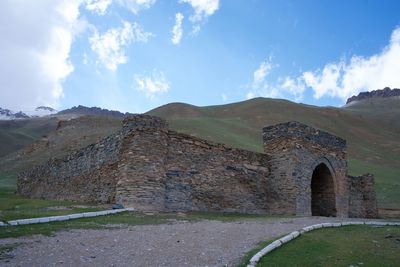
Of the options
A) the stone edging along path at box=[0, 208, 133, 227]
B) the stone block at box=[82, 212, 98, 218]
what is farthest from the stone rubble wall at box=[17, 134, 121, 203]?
the stone block at box=[82, 212, 98, 218]

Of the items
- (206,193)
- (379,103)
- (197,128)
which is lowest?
(206,193)

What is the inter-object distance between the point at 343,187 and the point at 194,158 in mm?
9898

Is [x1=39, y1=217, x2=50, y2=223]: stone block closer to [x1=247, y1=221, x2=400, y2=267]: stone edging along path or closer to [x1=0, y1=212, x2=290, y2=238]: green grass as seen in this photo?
[x1=0, y1=212, x2=290, y2=238]: green grass

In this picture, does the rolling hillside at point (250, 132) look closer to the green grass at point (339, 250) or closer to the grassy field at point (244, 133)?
the grassy field at point (244, 133)

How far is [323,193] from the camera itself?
23516mm

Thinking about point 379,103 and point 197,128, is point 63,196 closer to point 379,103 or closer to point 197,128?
point 197,128

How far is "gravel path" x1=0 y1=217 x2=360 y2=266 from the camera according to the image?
7.50m

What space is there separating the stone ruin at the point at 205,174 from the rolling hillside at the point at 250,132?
13.0 meters

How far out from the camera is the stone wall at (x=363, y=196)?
83.9 feet

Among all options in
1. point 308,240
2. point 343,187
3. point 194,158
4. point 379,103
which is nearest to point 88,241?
point 308,240

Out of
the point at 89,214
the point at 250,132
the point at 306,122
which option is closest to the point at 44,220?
the point at 89,214

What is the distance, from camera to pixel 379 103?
16675cm

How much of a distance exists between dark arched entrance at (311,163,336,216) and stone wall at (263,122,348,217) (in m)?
0.17

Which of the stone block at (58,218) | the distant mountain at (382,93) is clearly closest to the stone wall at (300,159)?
the stone block at (58,218)
